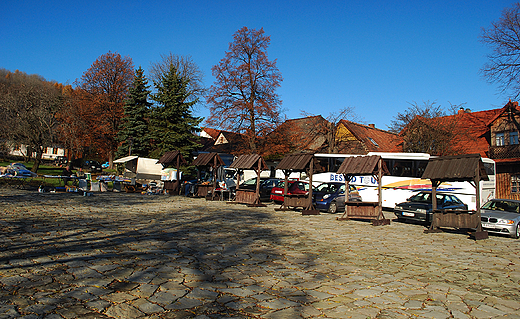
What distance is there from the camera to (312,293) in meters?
5.35

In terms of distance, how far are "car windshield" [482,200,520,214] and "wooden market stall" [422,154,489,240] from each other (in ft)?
8.94

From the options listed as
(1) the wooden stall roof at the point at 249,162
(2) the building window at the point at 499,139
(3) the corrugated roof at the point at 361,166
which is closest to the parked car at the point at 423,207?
(3) the corrugated roof at the point at 361,166

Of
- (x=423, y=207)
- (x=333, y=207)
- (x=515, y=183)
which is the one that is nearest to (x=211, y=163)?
(x=333, y=207)

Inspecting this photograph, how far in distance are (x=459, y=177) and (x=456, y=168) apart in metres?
0.43

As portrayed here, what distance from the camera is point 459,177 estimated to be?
11.9 m

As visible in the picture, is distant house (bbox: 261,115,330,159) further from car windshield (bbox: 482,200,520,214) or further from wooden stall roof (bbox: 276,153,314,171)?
car windshield (bbox: 482,200,520,214)

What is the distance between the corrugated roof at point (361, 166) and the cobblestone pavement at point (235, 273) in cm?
419

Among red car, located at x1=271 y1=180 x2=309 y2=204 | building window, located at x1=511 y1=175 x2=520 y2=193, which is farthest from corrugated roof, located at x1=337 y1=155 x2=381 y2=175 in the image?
building window, located at x1=511 y1=175 x2=520 y2=193

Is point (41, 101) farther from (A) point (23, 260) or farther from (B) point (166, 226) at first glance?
(A) point (23, 260)

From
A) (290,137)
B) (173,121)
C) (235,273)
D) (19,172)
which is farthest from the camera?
(173,121)

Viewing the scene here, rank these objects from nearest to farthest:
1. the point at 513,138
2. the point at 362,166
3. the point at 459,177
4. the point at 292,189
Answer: the point at 459,177, the point at 362,166, the point at 292,189, the point at 513,138

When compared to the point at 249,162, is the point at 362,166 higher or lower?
lower

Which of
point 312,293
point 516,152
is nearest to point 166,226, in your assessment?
point 312,293

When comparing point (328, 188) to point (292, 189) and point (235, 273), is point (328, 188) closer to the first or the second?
point (292, 189)
